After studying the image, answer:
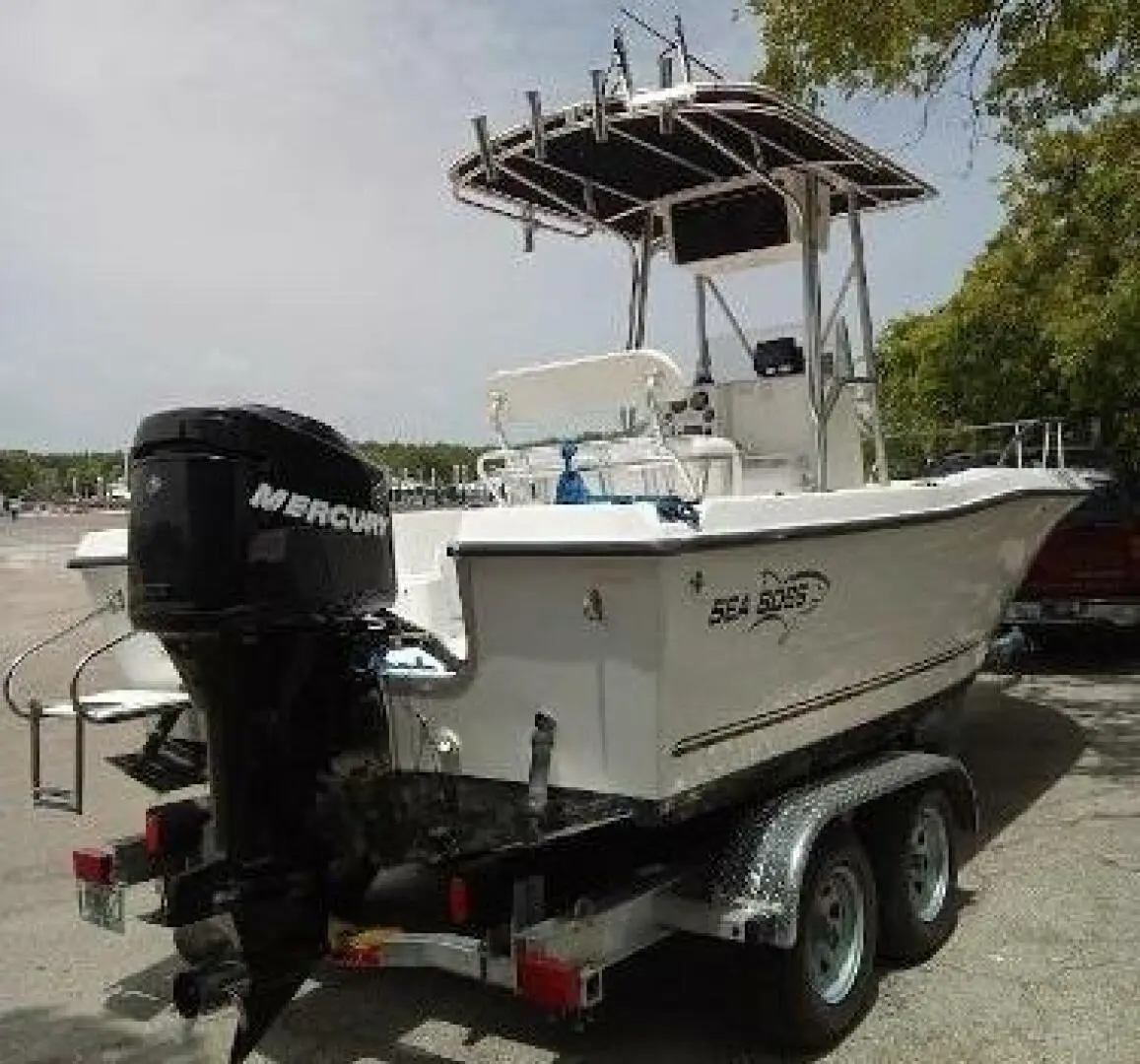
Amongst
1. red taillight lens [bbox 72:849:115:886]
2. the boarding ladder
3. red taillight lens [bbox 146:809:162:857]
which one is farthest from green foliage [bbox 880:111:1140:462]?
red taillight lens [bbox 72:849:115:886]

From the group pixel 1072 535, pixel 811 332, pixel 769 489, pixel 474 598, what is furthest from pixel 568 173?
pixel 1072 535


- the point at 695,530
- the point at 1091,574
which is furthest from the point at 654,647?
the point at 1091,574

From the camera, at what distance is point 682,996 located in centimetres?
460

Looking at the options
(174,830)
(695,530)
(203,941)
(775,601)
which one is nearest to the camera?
(695,530)

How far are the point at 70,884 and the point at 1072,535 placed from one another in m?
7.90

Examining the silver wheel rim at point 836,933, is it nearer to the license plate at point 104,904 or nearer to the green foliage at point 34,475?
the license plate at point 104,904

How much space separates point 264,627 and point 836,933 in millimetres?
2114

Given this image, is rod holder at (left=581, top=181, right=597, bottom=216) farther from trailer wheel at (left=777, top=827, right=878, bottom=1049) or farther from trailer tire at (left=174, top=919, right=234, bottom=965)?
trailer tire at (left=174, top=919, right=234, bottom=965)

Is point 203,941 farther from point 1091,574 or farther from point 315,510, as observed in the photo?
point 1091,574

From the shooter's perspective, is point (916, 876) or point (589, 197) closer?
point (916, 876)

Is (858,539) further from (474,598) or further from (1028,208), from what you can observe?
(1028,208)

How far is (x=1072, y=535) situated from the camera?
10641 millimetres

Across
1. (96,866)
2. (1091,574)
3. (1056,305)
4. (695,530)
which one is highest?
(1056,305)

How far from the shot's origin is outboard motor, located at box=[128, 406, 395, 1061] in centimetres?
354
